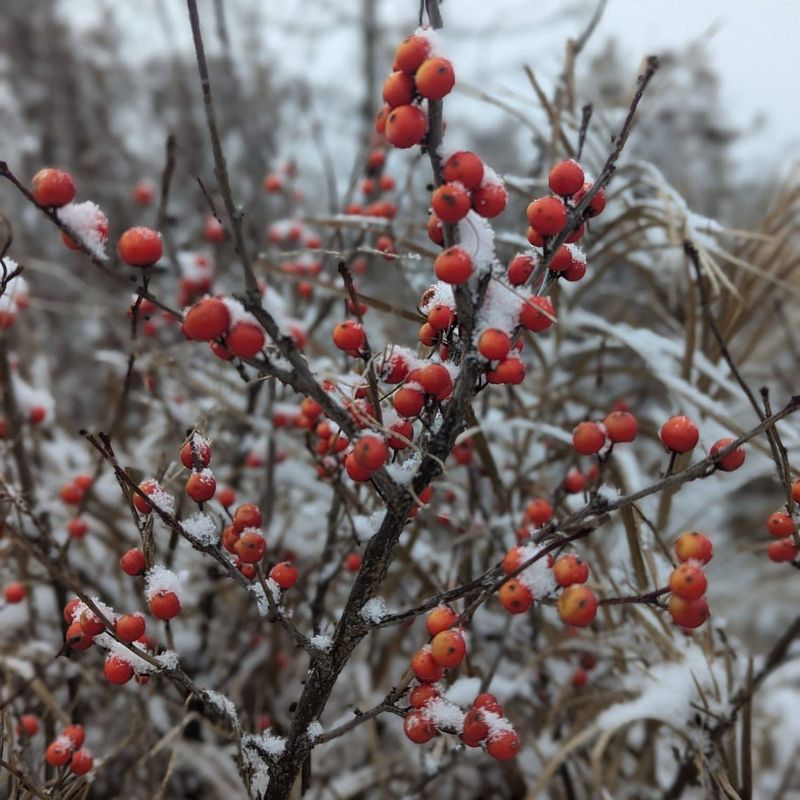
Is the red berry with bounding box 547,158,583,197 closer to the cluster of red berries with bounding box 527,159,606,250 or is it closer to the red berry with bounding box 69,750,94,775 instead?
the cluster of red berries with bounding box 527,159,606,250

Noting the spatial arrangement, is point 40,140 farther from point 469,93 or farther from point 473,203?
point 473,203

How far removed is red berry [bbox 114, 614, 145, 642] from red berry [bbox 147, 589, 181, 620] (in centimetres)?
2

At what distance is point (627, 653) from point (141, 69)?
6.68m

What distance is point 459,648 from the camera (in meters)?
0.56

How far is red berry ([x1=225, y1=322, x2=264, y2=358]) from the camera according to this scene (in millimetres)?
470

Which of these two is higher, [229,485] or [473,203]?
[229,485]

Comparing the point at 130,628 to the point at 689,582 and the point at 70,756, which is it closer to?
the point at 70,756

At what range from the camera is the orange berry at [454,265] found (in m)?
0.49

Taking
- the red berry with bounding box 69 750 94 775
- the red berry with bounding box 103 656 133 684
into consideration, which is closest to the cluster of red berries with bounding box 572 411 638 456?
the red berry with bounding box 103 656 133 684

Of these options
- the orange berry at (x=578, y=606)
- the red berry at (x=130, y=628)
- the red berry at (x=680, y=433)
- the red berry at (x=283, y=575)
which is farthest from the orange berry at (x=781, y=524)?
the red berry at (x=130, y=628)

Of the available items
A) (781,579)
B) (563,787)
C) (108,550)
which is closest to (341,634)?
(563,787)

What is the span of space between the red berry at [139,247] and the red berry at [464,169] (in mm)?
213

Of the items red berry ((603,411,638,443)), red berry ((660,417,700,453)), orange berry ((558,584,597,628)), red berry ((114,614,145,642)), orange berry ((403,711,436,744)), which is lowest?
red berry ((114,614,145,642))

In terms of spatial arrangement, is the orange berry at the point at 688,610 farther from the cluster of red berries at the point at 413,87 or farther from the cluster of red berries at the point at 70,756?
the cluster of red berries at the point at 70,756
